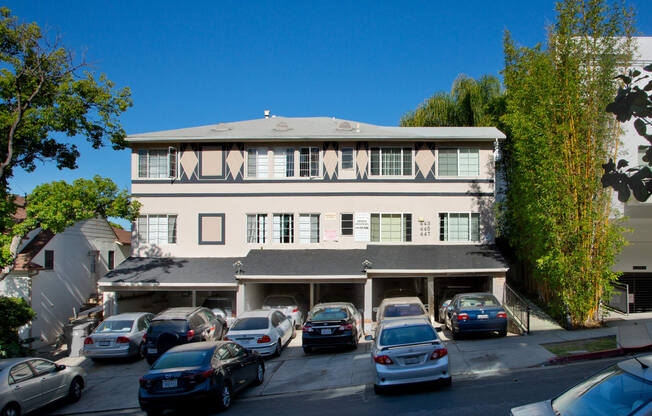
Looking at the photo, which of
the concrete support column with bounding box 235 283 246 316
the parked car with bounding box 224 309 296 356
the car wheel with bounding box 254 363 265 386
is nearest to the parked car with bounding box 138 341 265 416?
the car wheel with bounding box 254 363 265 386

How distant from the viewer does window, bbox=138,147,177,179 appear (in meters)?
24.9

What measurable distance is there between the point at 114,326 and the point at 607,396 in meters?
16.1

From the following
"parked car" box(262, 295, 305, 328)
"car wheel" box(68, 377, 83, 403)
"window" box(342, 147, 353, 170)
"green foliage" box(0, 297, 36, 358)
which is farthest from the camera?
"window" box(342, 147, 353, 170)

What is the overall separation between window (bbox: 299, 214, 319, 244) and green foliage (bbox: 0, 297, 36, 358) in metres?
11.4

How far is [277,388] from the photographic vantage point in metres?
12.9

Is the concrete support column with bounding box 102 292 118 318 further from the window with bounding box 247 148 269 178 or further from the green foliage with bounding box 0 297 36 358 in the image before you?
the window with bounding box 247 148 269 178

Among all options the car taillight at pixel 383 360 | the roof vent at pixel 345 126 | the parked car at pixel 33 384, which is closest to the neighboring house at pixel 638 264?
the roof vent at pixel 345 126

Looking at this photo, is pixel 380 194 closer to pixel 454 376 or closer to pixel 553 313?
pixel 553 313

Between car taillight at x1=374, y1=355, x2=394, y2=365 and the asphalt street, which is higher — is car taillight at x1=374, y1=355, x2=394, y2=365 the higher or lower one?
the higher one

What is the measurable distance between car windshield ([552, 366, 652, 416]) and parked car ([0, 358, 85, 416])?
10717mm

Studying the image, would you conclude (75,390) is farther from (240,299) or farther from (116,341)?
(240,299)

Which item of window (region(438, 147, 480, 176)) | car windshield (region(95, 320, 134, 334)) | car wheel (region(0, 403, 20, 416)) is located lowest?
car wheel (region(0, 403, 20, 416))

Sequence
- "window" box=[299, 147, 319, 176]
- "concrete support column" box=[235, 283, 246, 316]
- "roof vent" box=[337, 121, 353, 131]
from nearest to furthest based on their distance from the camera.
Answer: "concrete support column" box=[235, 283, 246, 316] → "window" box=[299, 147, 319, 176] → "roof vent" box=[337, 121, 353, 131]

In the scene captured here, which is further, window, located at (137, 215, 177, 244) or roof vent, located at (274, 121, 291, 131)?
roof vent, located at (274, 121, 291, 131)
